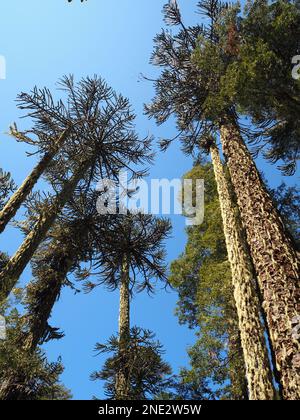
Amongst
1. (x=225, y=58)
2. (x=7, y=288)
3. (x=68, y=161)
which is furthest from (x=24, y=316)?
(x=225, y=58)

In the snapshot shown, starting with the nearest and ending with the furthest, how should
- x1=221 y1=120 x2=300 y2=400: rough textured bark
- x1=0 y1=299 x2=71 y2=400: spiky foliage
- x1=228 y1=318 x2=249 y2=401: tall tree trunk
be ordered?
x1=221 y1=120 x2=300 y2=400: rough textured bark
x1=0 y1=299 x2=71 y2=400: spiky foliage
x1=228 y1=318 x2=249 y2=401: tall tree trunk

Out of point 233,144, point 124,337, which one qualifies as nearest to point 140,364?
point 124,337

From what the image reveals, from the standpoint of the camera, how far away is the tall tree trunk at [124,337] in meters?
7.49

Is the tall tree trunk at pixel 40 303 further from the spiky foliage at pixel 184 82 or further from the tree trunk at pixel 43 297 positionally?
the spiky foliage at pixel 184 82

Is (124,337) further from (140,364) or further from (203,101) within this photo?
(203,101)

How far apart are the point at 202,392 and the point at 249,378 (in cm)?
516

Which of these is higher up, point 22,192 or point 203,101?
point 203,101

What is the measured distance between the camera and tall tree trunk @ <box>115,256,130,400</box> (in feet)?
24.6

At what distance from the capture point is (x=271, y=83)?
24.9 ft

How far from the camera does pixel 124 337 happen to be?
8641mm

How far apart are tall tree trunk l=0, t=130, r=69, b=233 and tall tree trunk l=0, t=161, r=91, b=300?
25.9 inches

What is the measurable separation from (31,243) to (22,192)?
3.43 feet

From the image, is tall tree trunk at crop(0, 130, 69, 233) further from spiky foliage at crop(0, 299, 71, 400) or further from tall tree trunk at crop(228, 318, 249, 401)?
tall tree trunk at crop(228, 318, 249, 401)

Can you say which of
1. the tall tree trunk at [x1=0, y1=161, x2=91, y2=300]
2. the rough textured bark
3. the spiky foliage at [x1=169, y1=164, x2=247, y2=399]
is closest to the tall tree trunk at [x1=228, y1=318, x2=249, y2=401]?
the spiky foliage at [x1=169, y1=164, x2=247, y2=399]
